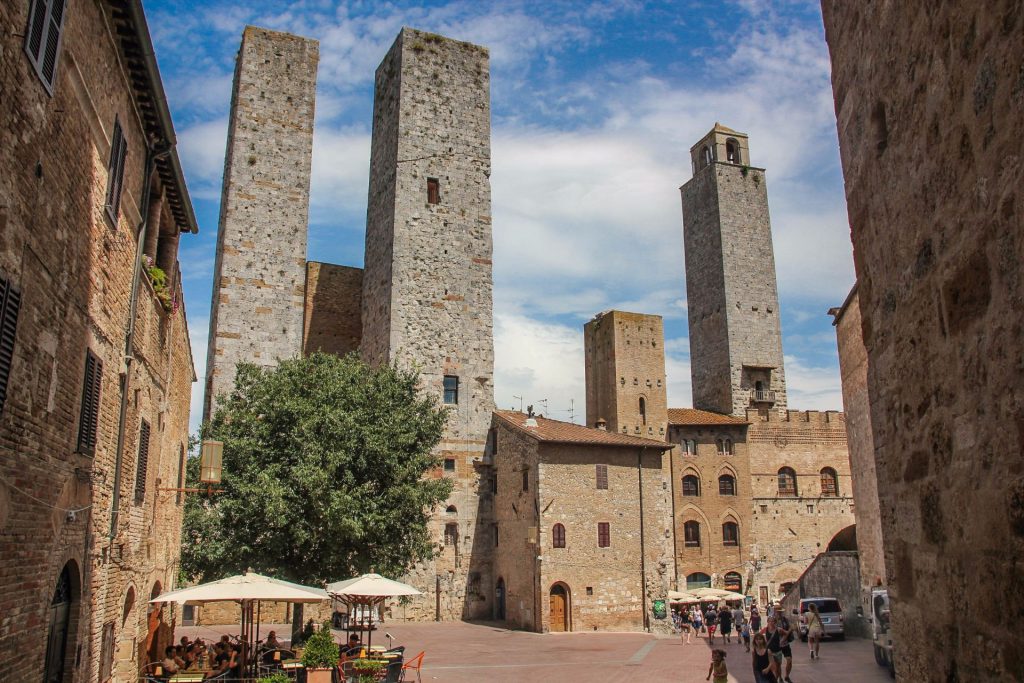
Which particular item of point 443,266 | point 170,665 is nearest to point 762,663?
point 170,665

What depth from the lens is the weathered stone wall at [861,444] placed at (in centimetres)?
2258

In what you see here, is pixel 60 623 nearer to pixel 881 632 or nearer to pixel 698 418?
pixel 881 632

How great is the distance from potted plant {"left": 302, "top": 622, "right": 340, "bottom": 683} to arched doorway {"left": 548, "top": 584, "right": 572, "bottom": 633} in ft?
49.5

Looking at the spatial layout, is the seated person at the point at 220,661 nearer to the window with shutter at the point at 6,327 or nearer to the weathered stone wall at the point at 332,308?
the window with shutter at the point at 6,327

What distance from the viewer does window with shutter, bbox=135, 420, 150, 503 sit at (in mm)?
12453

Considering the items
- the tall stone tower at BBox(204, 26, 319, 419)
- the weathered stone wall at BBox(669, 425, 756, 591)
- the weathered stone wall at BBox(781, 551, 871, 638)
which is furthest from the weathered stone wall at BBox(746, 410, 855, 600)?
the tall stone tower at BBox(204, 26, 319, 419)

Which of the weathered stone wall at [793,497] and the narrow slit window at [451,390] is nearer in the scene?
the narrow slit window at [451,390]

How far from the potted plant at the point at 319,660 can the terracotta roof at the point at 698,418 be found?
99.9 feet

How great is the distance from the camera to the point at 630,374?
42000mm

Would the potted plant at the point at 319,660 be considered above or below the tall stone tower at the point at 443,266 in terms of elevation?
below

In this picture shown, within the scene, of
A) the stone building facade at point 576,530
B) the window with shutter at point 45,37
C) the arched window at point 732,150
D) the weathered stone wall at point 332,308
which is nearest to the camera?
the window with shutter at point 45,37

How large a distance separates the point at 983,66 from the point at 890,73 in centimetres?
118

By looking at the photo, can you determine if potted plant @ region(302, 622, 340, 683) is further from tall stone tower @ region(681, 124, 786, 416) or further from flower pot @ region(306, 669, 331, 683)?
tall stone tower @ region(681, 124, 786, 416)

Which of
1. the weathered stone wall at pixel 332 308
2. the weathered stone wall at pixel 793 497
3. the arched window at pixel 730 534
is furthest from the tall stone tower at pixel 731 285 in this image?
the weathered stone wall at pixel 332 308
